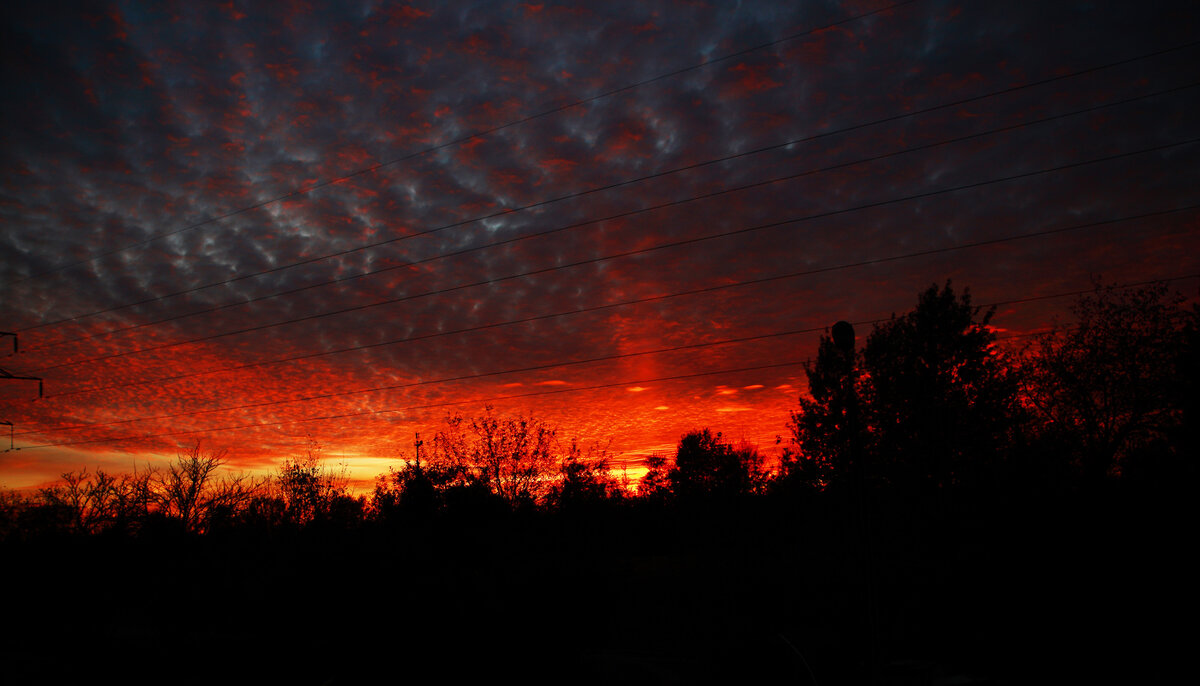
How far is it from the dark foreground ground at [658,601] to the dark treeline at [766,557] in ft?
0.37

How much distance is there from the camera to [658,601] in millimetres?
28719

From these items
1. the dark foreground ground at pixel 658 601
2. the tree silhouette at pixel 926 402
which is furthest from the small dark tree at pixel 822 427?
the dark foreground ground at pixel 658 601

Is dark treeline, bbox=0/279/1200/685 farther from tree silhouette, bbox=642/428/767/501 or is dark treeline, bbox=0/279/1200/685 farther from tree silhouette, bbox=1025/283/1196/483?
tree silhouette, bbox=642/428/767/501

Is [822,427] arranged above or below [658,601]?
above

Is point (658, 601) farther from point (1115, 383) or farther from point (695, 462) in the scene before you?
point (695, 462)

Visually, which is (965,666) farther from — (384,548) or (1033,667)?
(384,548)

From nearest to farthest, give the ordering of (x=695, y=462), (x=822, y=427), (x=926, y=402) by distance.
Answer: (x=926, y=402), (x=822, y=427), (x=695, y=462)

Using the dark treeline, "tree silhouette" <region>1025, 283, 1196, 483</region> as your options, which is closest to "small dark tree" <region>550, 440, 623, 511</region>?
the dark treeline

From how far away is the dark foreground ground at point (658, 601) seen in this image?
1961cm

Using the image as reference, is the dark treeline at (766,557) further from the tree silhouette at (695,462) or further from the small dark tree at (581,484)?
the tree silhouette at (695,462)

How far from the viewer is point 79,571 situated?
3778cm

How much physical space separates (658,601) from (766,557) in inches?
223

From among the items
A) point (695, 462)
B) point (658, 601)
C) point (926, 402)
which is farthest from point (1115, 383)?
point (695, 462)

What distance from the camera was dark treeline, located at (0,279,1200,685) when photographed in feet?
66.9
